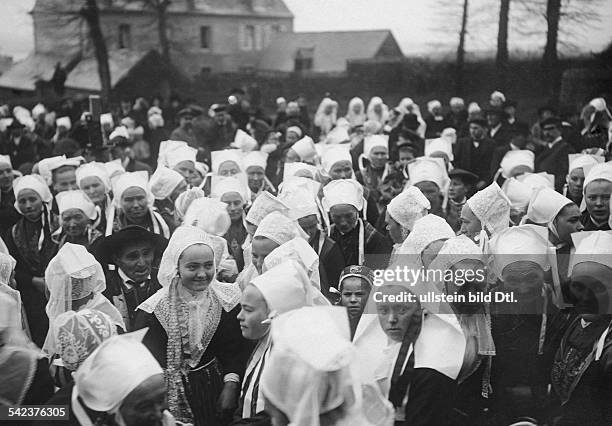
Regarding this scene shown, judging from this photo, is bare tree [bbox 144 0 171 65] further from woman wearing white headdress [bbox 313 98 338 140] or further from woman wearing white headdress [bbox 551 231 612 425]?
woman wearing white headdress [bbox 551 231 612 425]

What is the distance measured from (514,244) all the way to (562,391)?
3.06 feet

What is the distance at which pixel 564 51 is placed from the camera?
13.5 metres

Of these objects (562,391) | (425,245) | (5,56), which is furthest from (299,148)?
(5,56)

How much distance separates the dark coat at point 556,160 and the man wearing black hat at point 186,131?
4874 mm

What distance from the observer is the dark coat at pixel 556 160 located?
850cm

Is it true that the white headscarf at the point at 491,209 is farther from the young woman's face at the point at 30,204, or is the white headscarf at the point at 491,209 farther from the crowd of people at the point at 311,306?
the young woman's face at the point at 30,204

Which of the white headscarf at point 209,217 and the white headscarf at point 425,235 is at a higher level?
the white headscarf at point 425,235

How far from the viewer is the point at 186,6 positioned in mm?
17016

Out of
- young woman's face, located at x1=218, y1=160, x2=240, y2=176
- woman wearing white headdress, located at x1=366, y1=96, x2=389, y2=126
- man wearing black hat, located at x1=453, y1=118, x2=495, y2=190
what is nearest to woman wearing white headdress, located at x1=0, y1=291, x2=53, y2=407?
young woman's face, located at x1=218, y1=160, x2=240, y2=176

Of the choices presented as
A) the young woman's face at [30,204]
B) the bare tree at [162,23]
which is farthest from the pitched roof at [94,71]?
the young woman's face at [30,204]

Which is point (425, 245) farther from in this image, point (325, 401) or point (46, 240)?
point (46, 240)

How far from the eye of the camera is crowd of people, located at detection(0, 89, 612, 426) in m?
2.76

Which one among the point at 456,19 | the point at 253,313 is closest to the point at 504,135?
the point at 456,19

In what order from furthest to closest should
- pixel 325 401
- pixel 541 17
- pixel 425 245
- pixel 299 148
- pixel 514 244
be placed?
pixel 541 17 → pixel 299 148 → pixel 425 245 → pixel 514 244 → pixel 325 401
